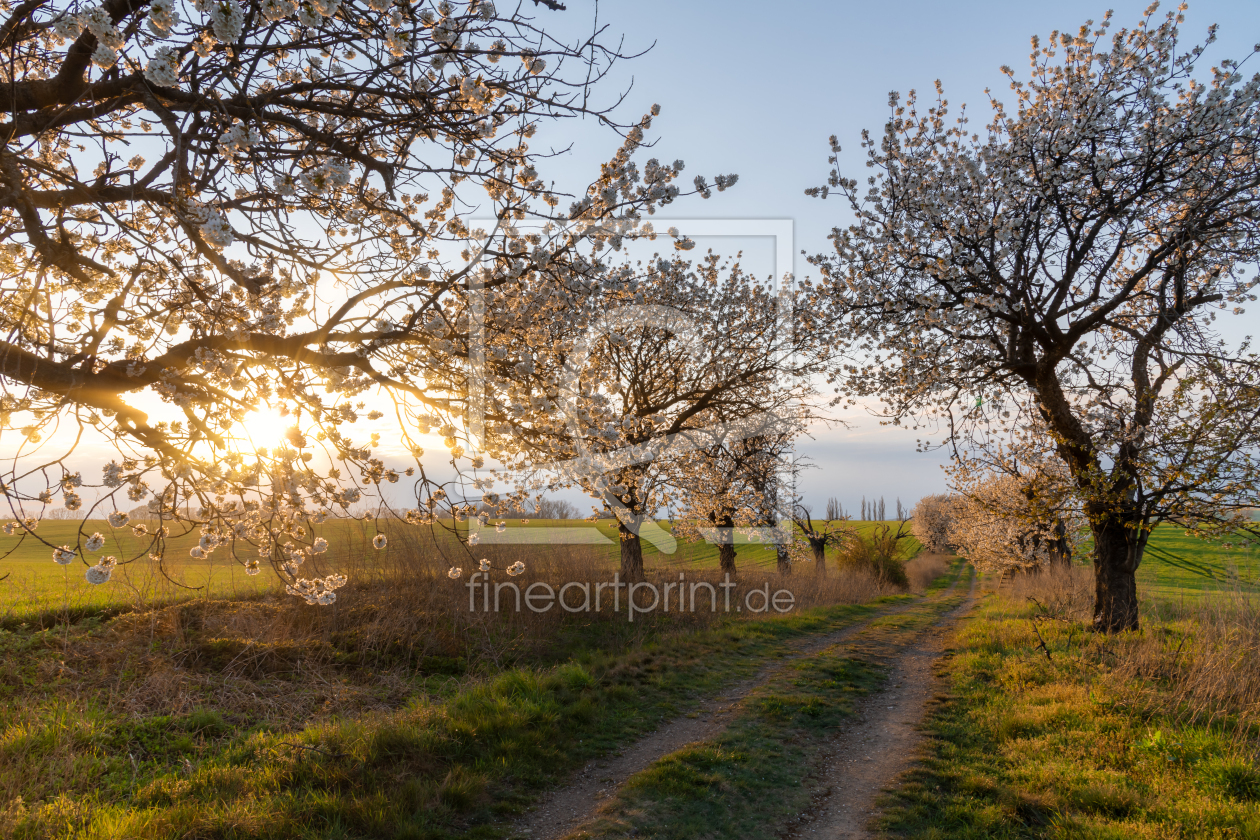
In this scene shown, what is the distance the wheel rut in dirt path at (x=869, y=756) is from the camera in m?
5.34

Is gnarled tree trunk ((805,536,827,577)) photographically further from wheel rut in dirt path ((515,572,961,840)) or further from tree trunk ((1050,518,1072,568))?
wheel rut in dirt path ((515,572,961,840))

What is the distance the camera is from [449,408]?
5.17 metres

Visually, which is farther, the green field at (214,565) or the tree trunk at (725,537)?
the tree trunk at (725,537)

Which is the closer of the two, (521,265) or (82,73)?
(82,73)

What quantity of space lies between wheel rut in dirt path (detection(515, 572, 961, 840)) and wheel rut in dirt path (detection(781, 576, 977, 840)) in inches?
59.0

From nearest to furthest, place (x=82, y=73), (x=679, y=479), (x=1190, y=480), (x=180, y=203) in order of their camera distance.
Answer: (x=180, y=203) → (x=82, y=73) → (x=1190, y=480) → (x=679, y=479)

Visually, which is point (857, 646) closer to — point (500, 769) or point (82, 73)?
point (500, 769)

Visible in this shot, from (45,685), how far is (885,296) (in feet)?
45.8

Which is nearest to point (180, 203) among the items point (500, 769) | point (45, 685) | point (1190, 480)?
point (500, 769)

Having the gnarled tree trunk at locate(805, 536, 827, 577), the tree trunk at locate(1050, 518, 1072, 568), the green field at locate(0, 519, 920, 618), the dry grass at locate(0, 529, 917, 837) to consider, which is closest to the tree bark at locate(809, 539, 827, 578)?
the gnarled tree trunk at locate(805, 536, 827, 577)

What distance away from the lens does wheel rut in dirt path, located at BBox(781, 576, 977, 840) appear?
534 centimetres

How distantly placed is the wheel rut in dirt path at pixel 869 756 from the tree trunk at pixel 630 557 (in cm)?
609

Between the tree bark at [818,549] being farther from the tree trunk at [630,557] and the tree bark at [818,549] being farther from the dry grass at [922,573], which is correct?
the tree trunk at [630,557]

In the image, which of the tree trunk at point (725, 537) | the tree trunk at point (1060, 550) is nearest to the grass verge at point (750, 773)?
the tree trunk at point (725, 537)
